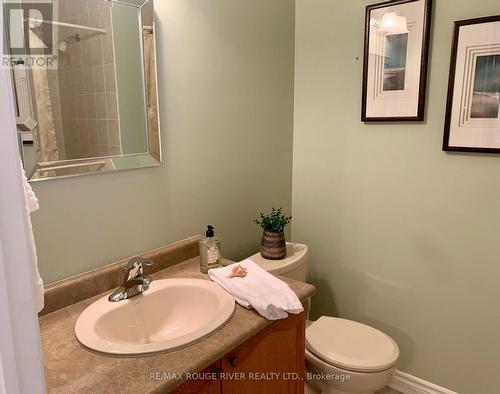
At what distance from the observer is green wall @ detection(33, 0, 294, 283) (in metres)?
1.28

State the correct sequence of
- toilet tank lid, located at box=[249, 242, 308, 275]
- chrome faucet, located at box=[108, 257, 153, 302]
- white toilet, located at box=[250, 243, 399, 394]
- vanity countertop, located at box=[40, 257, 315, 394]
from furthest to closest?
1. toilet tank lid, located at box=[249, 242, 308, 275]
2. white toilet, located at box=[250, 243, 399, 394]
3. chrome faucet, located at box=[108, 257, 153, 302]
4. vanity countertop, located at box=[40, 257, 315, 394]

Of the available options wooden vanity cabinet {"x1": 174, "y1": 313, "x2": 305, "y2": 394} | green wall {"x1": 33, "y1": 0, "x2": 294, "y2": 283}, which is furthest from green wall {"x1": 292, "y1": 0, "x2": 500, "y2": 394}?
wooden vanity cabinet {"x1": 174, "y1": 313, "x2": 305, "y2": 394}

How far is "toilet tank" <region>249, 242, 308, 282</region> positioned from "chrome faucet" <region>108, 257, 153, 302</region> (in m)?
0.62

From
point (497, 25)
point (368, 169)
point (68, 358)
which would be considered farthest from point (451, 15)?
point (68, 358)

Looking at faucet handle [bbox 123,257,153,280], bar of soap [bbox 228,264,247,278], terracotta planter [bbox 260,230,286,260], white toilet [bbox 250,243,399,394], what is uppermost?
faucet handle [bbox 123,257,153,280]

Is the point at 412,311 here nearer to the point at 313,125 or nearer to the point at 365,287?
the point at 365,287

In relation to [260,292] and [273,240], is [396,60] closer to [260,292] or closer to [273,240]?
[273,240]

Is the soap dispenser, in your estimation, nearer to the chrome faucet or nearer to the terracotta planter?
the chrome faucet

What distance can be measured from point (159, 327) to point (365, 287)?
1216 mm

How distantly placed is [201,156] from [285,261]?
2.10ft

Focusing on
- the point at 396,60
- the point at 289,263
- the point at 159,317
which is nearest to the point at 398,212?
the point at 289,263

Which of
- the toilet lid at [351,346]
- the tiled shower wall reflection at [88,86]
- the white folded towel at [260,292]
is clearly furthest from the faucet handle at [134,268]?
the toilet lid at [351,346]

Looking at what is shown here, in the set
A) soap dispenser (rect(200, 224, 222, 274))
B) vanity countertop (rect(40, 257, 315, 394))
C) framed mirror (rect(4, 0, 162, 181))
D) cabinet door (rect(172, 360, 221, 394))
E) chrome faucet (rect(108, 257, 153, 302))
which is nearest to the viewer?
vanity countertop (rect(40, 257, 315, 394))

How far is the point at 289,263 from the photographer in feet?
5.97
